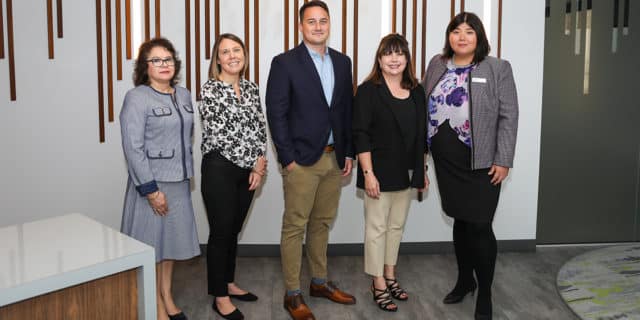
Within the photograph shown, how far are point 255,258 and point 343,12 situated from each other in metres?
1.79

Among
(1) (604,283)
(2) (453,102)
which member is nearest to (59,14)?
(2) (453,102)

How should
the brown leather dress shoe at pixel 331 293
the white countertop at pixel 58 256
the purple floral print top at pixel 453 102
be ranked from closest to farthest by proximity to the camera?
the white countertop at pixel 58 256 < the purple floral print top at pixel 453 102 < the brown leather dress shoe at pixel 331 293

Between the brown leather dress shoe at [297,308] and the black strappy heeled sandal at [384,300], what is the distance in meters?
0.39

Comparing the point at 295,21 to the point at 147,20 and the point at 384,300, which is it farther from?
the point at 384,300

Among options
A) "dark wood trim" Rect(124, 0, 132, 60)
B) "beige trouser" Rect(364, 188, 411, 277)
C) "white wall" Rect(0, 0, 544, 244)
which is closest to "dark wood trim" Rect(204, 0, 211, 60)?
"white wall" Rect(0, 0, 544, 244)

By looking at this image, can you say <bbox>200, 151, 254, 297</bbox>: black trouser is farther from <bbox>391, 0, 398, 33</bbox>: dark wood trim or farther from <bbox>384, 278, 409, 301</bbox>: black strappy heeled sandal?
<bbox>391, 0, 398, 33</bbox>: dark wood trim

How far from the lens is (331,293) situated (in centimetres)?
314

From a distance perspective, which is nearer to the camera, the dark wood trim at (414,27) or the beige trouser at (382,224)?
the beige trouser at (382,224)

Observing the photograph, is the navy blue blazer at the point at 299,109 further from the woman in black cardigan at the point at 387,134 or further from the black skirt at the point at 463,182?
the black skirt at the point at 463,182

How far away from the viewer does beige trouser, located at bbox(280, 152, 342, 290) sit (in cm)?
289

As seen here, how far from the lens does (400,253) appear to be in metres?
4.08

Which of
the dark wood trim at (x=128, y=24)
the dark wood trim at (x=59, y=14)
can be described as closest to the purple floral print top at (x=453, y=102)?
the dark wood trim at (x=128, y=24)

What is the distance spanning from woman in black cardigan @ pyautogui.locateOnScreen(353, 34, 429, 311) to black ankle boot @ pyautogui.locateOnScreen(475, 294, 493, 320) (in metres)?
0.42

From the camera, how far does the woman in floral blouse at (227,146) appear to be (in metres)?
2.73
